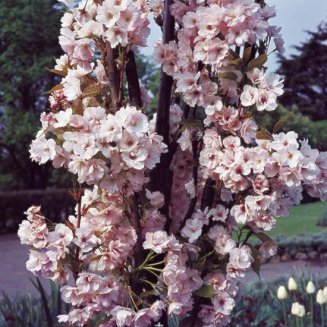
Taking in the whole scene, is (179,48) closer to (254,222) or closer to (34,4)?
(254,222)

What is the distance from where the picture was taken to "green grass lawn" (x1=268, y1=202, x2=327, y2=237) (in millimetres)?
12984

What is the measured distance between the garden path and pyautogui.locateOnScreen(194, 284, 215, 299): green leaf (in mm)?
4772

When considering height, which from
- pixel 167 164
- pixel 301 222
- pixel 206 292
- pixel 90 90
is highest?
pixel 90 90

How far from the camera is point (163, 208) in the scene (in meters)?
2.36

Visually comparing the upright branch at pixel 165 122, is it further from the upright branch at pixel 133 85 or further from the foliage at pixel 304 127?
the foliage at pixel 304 127

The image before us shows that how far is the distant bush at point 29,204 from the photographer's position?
1528 cm

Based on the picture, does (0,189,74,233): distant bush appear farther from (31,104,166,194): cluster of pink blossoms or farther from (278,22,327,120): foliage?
(278,22,327,120): foliage

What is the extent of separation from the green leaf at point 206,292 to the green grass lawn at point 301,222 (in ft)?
33.1

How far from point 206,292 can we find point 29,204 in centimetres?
1389

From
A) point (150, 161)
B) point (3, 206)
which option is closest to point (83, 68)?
point (150, 161)

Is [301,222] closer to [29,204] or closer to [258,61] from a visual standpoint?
[29,204]

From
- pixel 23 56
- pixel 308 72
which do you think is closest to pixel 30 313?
pixel 23 56

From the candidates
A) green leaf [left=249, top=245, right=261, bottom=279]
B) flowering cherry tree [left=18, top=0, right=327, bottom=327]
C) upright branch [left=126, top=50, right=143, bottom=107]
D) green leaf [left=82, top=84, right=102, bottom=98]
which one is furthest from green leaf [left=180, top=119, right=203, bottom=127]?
green leaf [left=249, top=245, right=261, bottom=279]

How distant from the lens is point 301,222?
14.0m
